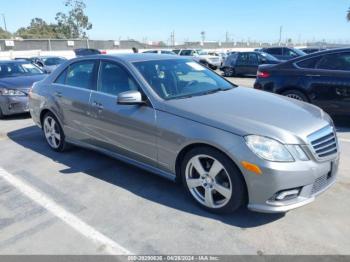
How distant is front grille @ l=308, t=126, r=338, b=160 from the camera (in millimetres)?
3246

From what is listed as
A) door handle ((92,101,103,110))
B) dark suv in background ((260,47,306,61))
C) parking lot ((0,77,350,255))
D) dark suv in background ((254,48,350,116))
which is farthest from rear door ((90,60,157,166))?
dark suv in background ((260,47,306,61))

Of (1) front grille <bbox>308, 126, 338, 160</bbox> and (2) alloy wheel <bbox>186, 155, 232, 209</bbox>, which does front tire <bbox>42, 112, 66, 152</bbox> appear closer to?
(2) alloy wheel <bbox>186, 155, 232, 209</bbox>

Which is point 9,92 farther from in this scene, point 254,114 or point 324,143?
point 324,143

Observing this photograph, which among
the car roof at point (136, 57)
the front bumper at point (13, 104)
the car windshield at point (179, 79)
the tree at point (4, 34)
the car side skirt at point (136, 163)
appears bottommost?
the car side skirt at point (136, 163)

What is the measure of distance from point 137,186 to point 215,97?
1451mm

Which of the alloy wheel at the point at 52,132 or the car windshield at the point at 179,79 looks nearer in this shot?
the car windshield at the point at 179,79

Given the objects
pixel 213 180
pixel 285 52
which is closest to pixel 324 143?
pixel 213 180

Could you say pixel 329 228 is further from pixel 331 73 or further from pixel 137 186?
pixel 331 73

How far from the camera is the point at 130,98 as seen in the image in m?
3.85

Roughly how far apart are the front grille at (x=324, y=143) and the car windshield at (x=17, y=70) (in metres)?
8.29

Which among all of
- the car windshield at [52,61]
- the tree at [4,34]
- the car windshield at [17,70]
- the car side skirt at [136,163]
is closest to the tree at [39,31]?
the tree at [4,34]

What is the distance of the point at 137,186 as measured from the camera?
4.31 metres

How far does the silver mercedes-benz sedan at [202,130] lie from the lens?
3121 mm

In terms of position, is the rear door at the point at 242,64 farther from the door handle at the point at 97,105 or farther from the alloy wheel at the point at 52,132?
the door handle at the point at 97,105
